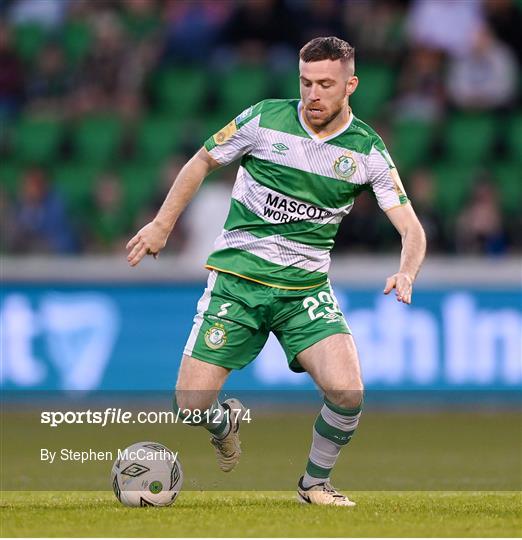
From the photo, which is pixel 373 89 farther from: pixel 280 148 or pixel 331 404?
pixel 331 404

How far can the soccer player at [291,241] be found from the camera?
739 cm

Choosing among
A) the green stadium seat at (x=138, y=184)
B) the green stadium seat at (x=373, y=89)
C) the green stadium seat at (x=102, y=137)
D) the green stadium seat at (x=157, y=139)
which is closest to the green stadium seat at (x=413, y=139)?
the green stadium seat at (x=373, y=89)

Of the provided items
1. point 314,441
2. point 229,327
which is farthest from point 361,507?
point 229,327

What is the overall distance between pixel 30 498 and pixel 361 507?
5.88ft

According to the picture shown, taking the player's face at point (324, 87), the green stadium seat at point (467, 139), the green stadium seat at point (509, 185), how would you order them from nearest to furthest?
the player's face at point (324, 87), the green stadium seat at point (509, 185), the green stadium seat at point (467, 139)

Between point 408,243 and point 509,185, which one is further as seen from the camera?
point 509,185

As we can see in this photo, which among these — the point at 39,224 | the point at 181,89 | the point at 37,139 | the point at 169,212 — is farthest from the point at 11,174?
the point at 169,212

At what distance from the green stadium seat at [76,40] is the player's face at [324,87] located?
9.93 meters

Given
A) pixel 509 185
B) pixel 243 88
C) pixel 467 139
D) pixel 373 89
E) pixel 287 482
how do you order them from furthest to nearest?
pixel 243 88 < pixel 373 89 < pixel 467 139 < pixel 509 185 < pixel 287 482

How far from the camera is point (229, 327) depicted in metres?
7.47

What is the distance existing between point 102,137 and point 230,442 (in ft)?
29.5

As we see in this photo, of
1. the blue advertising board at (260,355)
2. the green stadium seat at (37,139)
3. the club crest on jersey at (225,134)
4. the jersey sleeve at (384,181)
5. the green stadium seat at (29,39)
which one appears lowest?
the blue advertising board at (260,355)

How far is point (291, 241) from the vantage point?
7.54m

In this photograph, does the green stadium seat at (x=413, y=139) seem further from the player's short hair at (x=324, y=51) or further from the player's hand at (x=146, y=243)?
the player's hand at (x=146, y=243)
